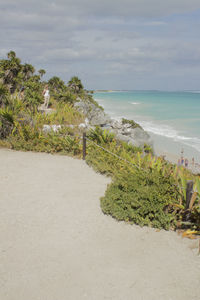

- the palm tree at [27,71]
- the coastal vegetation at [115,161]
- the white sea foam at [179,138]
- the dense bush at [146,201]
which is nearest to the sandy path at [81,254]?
the dense bush at [146,201]

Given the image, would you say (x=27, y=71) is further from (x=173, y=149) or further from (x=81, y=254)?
(x=81, y=254)

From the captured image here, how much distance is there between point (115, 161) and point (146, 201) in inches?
140

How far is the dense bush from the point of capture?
18.2ft

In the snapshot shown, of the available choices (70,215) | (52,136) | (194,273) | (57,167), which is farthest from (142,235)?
(52,136)

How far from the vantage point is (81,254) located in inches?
181

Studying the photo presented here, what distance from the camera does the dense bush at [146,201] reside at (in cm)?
556

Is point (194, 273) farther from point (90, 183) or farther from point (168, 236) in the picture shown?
point (90, 183)

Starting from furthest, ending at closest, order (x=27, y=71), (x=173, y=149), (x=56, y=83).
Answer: (x=56, y=83), (x=27, y=71), (x=173, y=149)

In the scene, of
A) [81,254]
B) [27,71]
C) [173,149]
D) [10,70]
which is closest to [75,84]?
[27,71]

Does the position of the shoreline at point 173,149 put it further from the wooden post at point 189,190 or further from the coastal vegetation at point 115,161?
the wooden post at point 189,190

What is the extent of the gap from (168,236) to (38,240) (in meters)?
2.45

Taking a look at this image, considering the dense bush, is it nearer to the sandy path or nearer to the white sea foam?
→ the sandy path

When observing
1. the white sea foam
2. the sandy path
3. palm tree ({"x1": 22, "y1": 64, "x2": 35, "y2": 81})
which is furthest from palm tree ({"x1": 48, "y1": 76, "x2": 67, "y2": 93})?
the sandy path

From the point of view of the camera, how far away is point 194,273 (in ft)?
13.8
